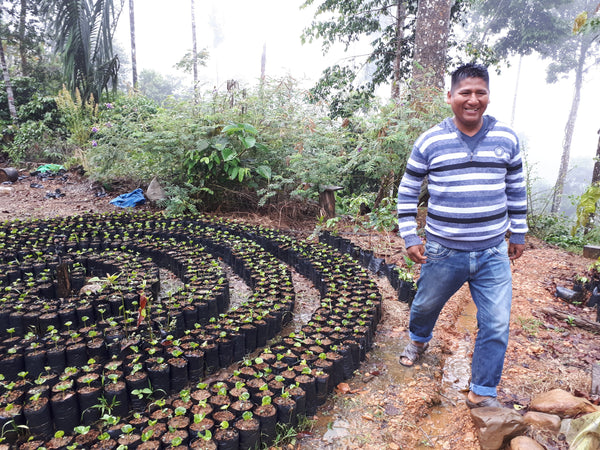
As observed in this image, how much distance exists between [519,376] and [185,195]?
5.00 metres

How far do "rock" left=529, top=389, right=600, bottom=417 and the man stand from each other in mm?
269

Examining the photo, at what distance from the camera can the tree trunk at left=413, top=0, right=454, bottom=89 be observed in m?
6.41

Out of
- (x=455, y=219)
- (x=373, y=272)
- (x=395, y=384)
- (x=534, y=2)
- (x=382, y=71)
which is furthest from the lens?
(x=534, y=2)

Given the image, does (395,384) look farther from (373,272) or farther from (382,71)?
(382,71)

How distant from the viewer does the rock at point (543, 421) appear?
1.95 meters

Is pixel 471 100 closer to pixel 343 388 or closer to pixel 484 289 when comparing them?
pixel 484 289

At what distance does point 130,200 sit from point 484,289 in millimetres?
6708

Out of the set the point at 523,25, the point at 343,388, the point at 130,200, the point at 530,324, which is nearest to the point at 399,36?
the point at 130,200

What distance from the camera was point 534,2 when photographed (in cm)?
1585

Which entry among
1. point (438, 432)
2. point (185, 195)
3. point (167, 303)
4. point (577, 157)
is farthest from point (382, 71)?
point (577, 157)

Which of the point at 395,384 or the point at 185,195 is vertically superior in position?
the point at 185,195

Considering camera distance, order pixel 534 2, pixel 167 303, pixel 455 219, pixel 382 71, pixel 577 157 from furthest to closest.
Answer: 1. pixel 577 157
2. pixel 534 2
3. pixel 382 71
4. pixel 167 303
5. pixel 455 219

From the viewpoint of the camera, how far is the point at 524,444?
5.90ft

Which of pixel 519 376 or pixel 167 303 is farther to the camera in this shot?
pixel 167 303
